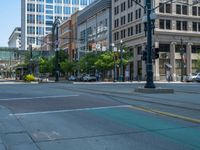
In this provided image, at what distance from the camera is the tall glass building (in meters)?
181

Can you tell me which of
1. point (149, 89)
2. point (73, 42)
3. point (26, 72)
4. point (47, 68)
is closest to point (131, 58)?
point (26, 72)

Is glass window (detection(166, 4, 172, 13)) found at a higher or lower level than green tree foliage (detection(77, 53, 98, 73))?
higher

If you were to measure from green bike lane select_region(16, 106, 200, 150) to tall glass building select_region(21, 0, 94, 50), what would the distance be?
168m

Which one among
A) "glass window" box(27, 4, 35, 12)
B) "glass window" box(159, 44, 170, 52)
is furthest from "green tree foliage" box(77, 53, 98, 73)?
"glass window" box(27, 4, 35, 12)

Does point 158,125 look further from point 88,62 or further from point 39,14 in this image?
point 39,14

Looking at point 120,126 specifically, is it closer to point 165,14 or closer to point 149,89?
point 149,89

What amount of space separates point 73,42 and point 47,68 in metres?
17.8

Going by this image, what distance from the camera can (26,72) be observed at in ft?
266

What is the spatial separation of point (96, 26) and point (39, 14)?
87772 millimetres

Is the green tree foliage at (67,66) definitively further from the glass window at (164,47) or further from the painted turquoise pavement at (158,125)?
the painted turquoise pavement at (158,125)

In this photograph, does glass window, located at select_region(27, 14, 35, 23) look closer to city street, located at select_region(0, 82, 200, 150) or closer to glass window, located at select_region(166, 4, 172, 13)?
glass window, located at select_region(166, 4, 172, 13)

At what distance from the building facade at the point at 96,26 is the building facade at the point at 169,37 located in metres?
8.13

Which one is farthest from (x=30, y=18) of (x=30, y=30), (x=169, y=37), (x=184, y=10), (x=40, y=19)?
(x=169, y=37)

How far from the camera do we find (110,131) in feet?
33.3
